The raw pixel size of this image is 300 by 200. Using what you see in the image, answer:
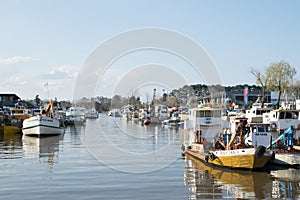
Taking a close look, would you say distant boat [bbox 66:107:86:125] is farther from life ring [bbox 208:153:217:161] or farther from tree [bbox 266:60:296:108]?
life ring [bbox 208:153:217:161]

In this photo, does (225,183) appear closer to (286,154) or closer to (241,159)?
(241,159)

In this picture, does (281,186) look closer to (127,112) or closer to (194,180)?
(194,180)

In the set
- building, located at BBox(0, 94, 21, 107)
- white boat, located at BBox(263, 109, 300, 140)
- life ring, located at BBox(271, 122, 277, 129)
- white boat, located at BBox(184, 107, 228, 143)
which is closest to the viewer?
life ring, located at BBox(271, 122, 277, 129)

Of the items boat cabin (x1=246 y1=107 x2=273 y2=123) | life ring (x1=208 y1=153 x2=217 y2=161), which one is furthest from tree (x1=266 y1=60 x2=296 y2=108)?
life ring (x1=208 y1=153 x2=217 y2=161)

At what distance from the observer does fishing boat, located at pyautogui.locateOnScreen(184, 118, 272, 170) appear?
76.7 feet

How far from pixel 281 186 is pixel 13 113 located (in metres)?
54.8

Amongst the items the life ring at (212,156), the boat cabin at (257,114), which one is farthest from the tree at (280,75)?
the life ring at (212,156)

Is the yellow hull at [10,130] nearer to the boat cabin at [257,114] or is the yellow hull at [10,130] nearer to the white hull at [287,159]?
the boat cabin at [257,114]

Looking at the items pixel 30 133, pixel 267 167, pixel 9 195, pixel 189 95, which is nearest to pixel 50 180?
pixel 9 195

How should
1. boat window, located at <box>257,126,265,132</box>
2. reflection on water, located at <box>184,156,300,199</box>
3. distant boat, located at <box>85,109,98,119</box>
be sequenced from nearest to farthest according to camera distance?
1. reflection on water, located at <box>184,156,300,199</box>
2. boat window, located at <box>257,126,265,132</box>
3. distant boat, located at <box>85,109,98,119</box>

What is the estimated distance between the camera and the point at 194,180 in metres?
21.8

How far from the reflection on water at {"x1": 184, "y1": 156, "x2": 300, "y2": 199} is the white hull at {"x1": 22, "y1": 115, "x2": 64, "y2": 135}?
29.9 metres

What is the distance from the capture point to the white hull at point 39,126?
2019 inches

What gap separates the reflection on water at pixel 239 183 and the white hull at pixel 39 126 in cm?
2994
